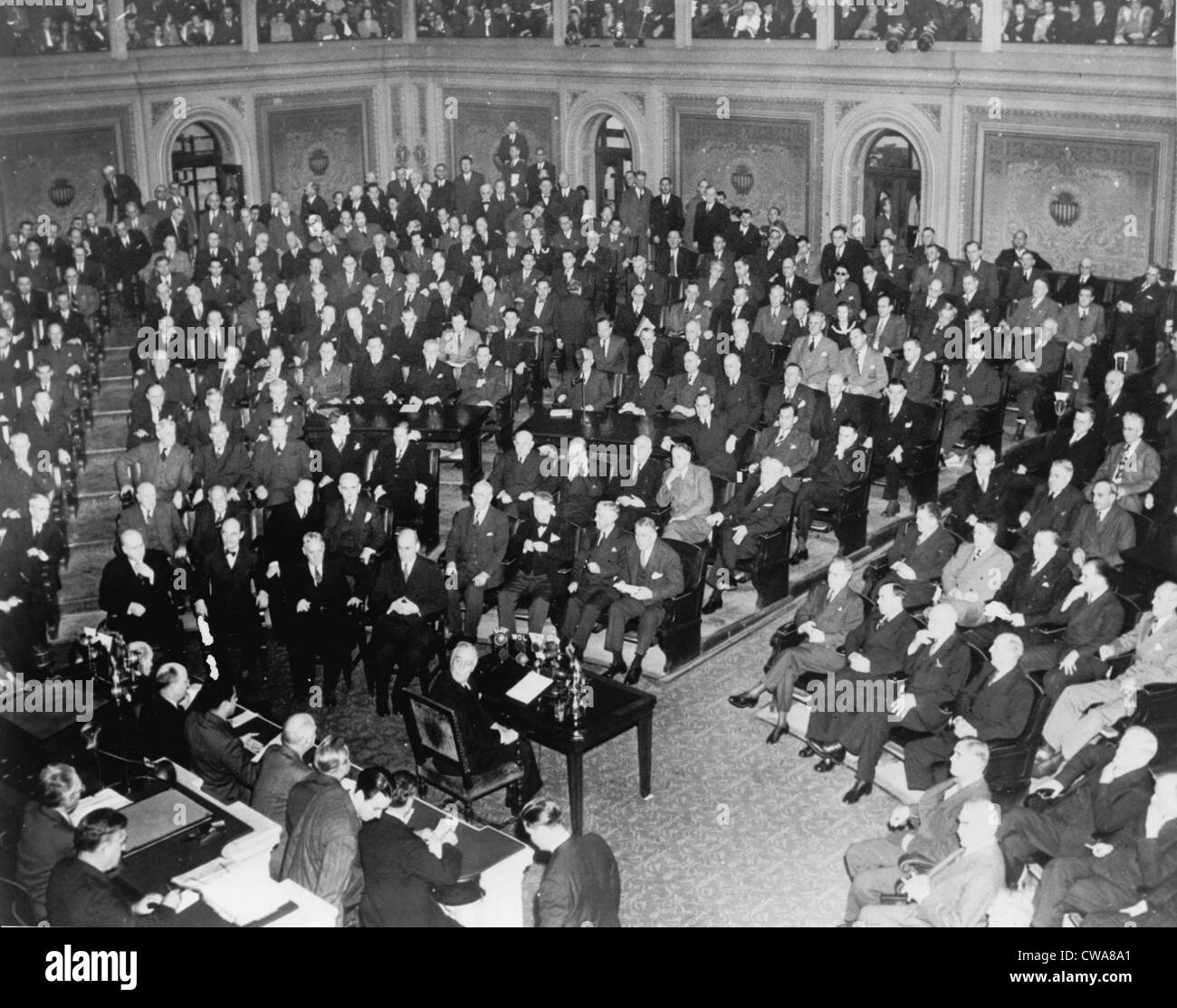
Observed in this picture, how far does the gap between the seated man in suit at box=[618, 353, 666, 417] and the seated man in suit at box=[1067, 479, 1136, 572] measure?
3971mm

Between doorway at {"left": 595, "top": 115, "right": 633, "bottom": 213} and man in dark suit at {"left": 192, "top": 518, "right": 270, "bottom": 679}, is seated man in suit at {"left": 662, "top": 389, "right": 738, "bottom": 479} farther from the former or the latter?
doorway at {"left": 595, "top": 115, "right": 633, "bottom": 213}

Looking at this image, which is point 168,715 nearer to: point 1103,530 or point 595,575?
point 595,575

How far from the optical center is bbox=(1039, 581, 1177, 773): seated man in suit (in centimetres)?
690

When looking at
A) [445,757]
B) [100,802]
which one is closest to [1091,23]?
[445,757]

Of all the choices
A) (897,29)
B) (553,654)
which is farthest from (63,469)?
(897,29)

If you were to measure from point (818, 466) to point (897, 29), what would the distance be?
7.17m

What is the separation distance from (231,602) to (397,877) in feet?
12.6

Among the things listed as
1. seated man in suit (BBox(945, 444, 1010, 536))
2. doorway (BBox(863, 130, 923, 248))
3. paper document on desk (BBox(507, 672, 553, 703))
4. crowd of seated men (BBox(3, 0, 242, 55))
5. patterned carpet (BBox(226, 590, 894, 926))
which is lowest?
patterned carpet (BBox(226, 590, 894, 926))

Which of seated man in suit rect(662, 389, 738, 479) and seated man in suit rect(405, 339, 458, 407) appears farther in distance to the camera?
seated man in suit rect(405, 339, 458, 407)

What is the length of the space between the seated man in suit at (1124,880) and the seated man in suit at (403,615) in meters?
4.13

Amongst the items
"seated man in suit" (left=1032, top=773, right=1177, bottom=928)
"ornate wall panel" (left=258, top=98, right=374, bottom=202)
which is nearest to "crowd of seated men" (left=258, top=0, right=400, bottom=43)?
"ornate wall panel" (left=258, top=98, right=374, bottom=202)

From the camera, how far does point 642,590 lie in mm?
8586

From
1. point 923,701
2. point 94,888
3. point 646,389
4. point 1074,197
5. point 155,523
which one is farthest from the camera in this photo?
point 1074,197
